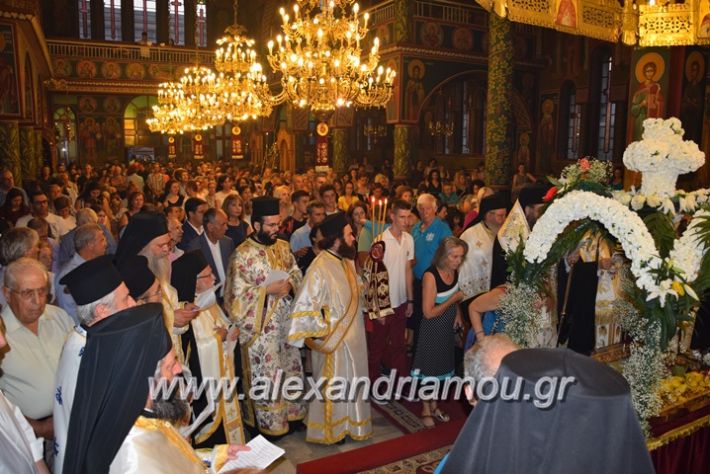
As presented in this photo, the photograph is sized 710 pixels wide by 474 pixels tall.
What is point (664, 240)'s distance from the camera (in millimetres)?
3434

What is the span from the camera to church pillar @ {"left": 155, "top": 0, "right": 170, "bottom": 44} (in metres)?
29.5

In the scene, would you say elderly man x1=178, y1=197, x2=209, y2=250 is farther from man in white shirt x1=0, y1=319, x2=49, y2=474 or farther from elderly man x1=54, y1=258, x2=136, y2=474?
man in white shirt x1=0, y1=319, x2=49, y2=474

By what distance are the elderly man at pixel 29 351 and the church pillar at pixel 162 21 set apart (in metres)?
29.1

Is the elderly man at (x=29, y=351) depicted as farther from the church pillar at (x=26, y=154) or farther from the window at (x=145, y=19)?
the window at (x=145, y=19)

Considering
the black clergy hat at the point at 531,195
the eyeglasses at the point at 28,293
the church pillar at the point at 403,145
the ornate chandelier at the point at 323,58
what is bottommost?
the eyeglasses at the point at 28,293

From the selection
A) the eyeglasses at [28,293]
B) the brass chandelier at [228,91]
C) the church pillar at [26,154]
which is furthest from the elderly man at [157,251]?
the church pillar at [26,154]

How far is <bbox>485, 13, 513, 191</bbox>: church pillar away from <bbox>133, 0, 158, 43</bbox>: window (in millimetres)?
22256

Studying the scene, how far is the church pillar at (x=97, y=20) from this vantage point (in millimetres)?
28125

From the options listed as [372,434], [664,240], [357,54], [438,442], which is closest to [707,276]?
[664,240]

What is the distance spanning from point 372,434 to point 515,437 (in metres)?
3.63

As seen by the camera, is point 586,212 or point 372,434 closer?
point 586,212

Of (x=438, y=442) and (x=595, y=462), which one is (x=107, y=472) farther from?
(x=438, y=442)

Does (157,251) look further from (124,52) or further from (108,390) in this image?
(124,52)

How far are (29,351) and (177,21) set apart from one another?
98.4ft
